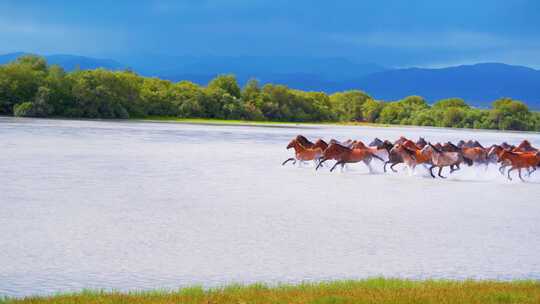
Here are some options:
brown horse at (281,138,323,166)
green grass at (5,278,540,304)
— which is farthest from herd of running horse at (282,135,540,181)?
green grass at (5,278,540,304)

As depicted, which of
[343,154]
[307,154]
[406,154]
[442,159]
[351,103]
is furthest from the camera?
[351,103]

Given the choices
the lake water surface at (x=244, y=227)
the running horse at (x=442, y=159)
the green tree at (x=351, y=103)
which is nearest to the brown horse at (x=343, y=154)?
the lake water surface at (x=244, y=227)

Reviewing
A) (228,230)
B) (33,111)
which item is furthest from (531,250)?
(33,111)

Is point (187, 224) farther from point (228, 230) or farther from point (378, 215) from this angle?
point (378, 215)

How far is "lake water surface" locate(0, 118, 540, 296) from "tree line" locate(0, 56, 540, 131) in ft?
179

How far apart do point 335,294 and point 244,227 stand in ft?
13.4

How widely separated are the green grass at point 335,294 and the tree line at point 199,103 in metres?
64.8

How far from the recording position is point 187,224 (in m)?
10.2

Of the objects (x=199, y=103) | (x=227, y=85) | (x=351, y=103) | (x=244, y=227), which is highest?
(x=227, y=85)

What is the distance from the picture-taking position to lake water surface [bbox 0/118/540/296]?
24.3ft

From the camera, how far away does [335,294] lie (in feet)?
19.9

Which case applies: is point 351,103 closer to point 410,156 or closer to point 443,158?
point 410,156

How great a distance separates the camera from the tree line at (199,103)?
233ft

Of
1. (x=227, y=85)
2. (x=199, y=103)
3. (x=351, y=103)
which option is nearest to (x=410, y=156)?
(x=199, y=103)
